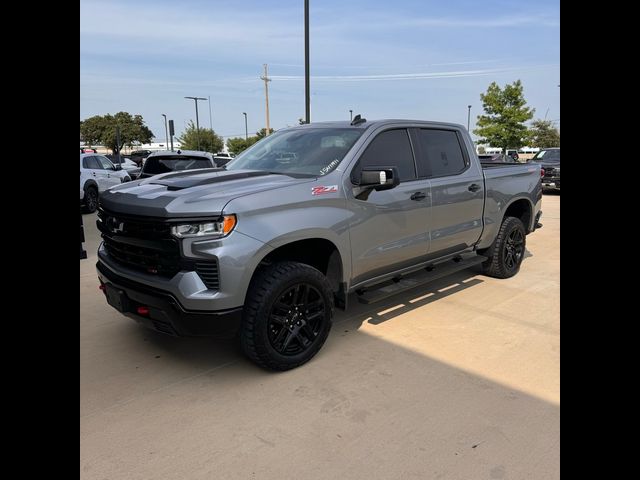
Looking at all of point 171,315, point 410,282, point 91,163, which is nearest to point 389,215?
point 410,282

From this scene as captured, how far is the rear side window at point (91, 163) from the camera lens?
13.9 meters

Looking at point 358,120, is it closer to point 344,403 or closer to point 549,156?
point 344,403

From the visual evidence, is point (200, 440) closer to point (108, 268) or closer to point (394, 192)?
point (108, 268)

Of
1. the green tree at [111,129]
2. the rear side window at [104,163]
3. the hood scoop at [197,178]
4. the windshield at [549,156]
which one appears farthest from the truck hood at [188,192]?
the green tree at [111,129]

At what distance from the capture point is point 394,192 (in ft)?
13.7

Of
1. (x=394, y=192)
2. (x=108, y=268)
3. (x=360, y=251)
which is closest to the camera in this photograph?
(x=108, y=268)

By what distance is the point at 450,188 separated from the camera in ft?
15.7

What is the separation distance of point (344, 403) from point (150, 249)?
165 cm

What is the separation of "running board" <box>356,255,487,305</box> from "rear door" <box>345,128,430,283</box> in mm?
199

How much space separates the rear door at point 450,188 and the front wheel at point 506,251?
590 mm
